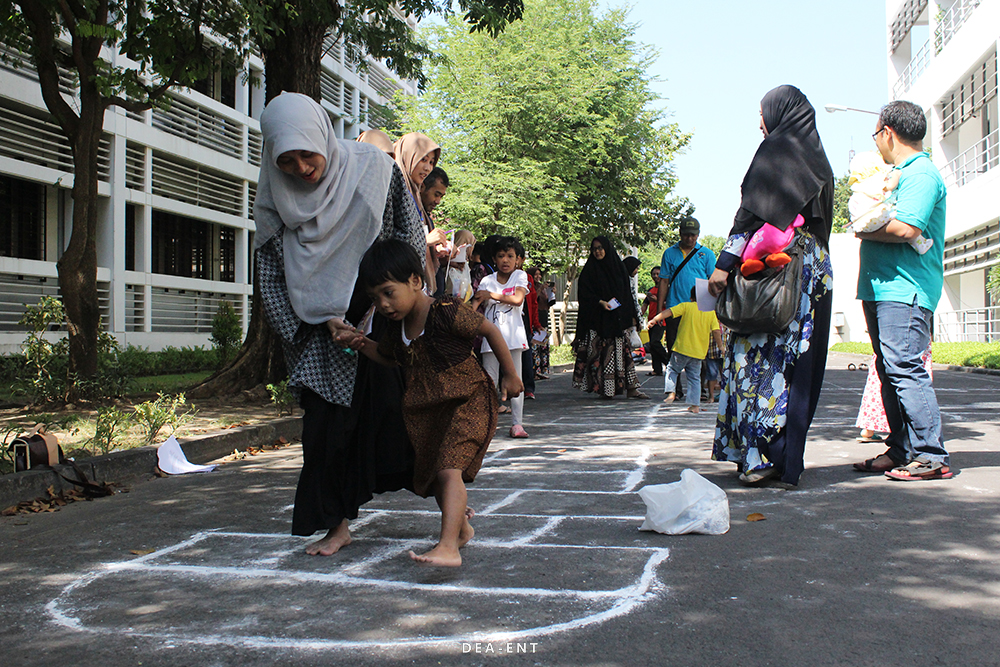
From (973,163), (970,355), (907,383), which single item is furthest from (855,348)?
(907,383)

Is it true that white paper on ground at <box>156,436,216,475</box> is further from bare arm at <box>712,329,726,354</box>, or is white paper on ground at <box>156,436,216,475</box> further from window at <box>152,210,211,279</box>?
window at <box>152,210,211,279</box>

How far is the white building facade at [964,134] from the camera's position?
84.3ft

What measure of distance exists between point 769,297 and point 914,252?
1.10 meters

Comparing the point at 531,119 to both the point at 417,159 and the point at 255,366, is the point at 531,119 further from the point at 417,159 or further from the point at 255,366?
the point at 417,159

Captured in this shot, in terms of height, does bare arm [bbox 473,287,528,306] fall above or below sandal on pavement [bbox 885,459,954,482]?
above

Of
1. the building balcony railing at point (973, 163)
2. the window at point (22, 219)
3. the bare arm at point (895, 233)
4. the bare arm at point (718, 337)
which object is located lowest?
the bare arm at point (718, 337)

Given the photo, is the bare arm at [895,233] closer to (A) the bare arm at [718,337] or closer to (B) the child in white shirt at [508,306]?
(B) the child in white shirt at [508,306]

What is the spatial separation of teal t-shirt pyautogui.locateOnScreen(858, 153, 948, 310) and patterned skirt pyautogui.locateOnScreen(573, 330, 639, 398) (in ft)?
20.4

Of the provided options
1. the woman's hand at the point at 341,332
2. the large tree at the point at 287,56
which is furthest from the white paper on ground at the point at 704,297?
the large tree at the point at 287,56

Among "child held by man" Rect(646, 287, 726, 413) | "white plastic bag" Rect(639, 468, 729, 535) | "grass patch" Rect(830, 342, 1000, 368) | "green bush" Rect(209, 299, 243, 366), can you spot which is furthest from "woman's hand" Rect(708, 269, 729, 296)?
"grass patch" Rect(830, 342, 1000, 368)

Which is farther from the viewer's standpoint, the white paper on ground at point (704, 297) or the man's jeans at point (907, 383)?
the white paper on ground at point (704, 297)

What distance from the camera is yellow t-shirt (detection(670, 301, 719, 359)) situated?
10367 mm

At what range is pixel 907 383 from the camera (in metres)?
5.48

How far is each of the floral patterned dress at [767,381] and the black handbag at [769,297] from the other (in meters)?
0.11
